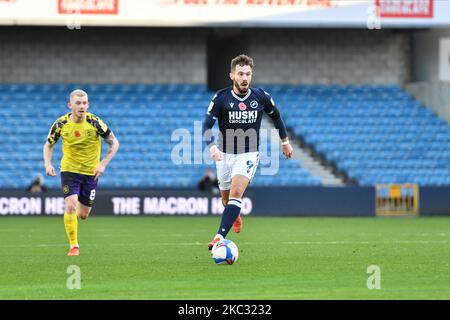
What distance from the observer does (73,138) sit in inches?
562

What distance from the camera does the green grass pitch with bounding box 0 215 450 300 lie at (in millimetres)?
9820

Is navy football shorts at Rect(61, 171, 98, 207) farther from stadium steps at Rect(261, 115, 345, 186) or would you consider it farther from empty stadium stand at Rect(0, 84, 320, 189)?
stadium steps at Rect(261, 115, 345, 186)

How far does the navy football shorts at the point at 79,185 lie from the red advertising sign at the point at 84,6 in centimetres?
1747

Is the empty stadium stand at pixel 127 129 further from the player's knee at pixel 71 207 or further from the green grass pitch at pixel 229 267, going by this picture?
the player's knee at pixel 71 207

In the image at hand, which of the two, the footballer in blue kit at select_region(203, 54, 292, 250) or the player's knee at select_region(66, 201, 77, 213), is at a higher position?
the footballer in blue kit at select_region(203, 54, 292, 250)

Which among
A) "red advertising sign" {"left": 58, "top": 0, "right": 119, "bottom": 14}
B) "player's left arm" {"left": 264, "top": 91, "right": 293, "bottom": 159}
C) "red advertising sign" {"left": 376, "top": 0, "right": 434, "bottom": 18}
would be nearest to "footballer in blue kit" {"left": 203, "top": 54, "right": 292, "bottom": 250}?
"player's left arm" {"left": 264, "top": 91, "right": 293, "bottom": 159}

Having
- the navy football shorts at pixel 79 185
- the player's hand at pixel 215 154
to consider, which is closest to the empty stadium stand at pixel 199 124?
the navy football shorts at pixel 79 185

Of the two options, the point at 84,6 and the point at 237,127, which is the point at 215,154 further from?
the point at 84,6

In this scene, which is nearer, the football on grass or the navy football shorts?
the football on grass

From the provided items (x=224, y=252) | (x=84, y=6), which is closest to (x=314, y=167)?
(x=84, y=6)

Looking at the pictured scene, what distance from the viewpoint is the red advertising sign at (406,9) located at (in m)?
33.1

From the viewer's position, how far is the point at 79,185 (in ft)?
46.9

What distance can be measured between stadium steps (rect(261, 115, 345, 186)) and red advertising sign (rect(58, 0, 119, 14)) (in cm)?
720
